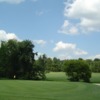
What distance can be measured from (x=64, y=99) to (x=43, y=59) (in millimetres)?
81716

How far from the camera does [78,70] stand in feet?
286

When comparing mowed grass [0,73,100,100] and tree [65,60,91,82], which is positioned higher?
tree [65,60,91,82]

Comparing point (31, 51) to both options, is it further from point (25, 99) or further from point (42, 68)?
point (25, 99)

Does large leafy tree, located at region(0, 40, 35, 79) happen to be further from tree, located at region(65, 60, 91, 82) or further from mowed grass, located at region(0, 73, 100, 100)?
mowed grass, located at region(0, 73, 100, 100)

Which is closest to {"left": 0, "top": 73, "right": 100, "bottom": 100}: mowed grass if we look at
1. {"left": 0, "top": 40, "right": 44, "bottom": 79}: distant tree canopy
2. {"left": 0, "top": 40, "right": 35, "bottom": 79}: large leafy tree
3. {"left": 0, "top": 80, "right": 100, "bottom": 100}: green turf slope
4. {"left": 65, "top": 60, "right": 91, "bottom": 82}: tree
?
{"left": 0, "top": 80, "right": 100, "bottom": 100}: green turf slope

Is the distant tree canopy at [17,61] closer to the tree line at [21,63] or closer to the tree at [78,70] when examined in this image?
the tree line at [21,63]

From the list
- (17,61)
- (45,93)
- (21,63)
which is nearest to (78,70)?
(21,63)

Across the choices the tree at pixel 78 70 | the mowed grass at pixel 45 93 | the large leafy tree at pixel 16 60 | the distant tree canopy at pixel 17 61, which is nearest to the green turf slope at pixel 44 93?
the mowed grass at pixel 45 93

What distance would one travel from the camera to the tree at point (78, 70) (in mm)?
86875

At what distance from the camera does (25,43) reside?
9312 centimetres

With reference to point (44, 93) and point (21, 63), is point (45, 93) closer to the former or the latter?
point (44, 93)

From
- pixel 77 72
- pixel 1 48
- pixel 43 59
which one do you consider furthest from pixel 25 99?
pixel 43 59

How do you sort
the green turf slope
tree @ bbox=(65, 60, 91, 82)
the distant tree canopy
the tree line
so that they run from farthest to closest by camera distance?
the distant tree canopy
the tree line
tree @ bbox=(65, 60, 91, 82)
the green turf slope

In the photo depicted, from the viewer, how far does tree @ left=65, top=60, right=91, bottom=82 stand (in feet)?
285
